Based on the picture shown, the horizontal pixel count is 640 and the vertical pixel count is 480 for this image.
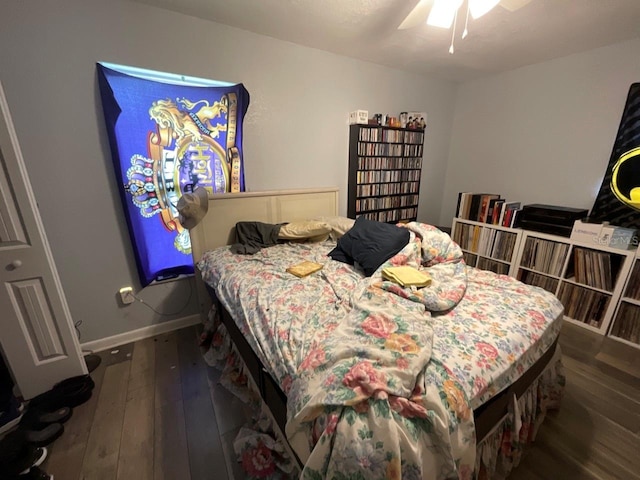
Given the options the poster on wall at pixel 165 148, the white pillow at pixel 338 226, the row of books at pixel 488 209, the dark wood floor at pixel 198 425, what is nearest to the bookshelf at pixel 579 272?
the row of books at pixel 488 209

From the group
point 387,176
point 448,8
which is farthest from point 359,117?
point 448,8

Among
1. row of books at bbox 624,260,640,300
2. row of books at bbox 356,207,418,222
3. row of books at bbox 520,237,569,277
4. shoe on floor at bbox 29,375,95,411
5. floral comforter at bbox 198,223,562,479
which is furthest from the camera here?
row of books at bbox 356,207,418,222

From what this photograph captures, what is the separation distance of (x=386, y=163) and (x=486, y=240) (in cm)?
144

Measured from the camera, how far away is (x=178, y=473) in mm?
1212

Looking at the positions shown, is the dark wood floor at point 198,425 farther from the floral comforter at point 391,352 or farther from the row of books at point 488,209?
the row of books at point 488,209

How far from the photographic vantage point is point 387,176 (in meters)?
3.10

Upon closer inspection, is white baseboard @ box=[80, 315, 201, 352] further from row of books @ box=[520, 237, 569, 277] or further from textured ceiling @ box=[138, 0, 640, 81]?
row of books @ box=[520, 237, 569, 277]

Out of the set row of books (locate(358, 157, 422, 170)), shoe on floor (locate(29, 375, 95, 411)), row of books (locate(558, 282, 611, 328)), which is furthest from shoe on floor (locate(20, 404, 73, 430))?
row of books (locate(558, 282, 611, 328))

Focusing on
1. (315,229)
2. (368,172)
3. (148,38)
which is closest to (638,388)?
(315,229)

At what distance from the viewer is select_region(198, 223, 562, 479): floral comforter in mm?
681

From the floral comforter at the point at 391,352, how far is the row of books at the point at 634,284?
1.38 m

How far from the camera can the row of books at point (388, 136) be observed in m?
2.78

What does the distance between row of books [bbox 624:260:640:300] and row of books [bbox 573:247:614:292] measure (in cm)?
10

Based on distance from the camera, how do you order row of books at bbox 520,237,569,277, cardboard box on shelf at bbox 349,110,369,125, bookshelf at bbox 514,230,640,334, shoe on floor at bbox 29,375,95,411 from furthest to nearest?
cardboard box on shelf at bbox 349,110,369,125 → row of books at bbox 520,237,569,277 → bookshelf at bbox 514,230,640,334 → shoe on floor at bbox 29,375,95,411
